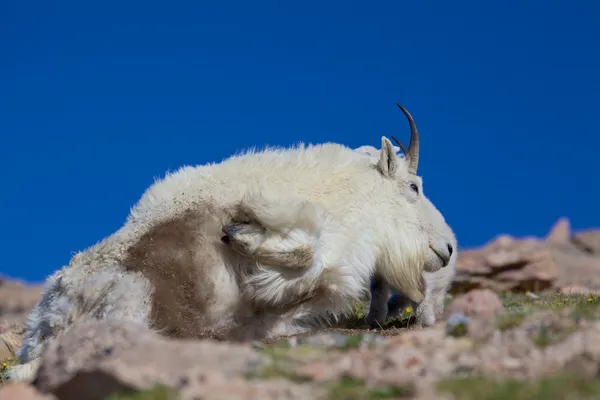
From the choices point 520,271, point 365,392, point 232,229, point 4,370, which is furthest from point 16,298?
point 365,392

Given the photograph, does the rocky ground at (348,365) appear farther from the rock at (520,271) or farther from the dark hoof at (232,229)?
the rock at (520,271)

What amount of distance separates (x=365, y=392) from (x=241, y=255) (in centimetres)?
366

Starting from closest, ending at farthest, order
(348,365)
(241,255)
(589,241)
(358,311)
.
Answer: (348,365)
(241,255)
(358,311)
(589,241)

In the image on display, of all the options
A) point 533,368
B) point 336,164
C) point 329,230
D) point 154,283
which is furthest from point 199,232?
point 533,368

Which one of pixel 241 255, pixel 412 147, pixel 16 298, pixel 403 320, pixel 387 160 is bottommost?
pixel 241 255

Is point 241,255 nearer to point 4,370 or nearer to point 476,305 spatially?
point 476,305

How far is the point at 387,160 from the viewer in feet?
29.5

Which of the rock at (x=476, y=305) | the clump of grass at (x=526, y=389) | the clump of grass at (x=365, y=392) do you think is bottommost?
the clump of grass at (x=365, y=392)

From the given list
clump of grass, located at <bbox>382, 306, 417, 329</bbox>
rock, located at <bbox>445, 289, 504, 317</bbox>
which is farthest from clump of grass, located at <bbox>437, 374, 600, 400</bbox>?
clump of grass, located at <bbox>382, 306, 417, 329</bbox>

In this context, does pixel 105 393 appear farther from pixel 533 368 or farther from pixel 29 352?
pixel 29 352

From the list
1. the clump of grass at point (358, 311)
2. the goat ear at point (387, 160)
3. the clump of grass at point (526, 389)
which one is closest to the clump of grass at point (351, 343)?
the clump of grass at point (526, 389)

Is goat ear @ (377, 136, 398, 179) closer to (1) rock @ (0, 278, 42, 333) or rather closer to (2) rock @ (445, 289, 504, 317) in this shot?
(2) rock @ (445, 289, 504, 317)

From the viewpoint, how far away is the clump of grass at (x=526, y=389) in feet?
13.2

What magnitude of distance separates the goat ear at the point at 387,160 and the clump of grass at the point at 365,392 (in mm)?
4670
